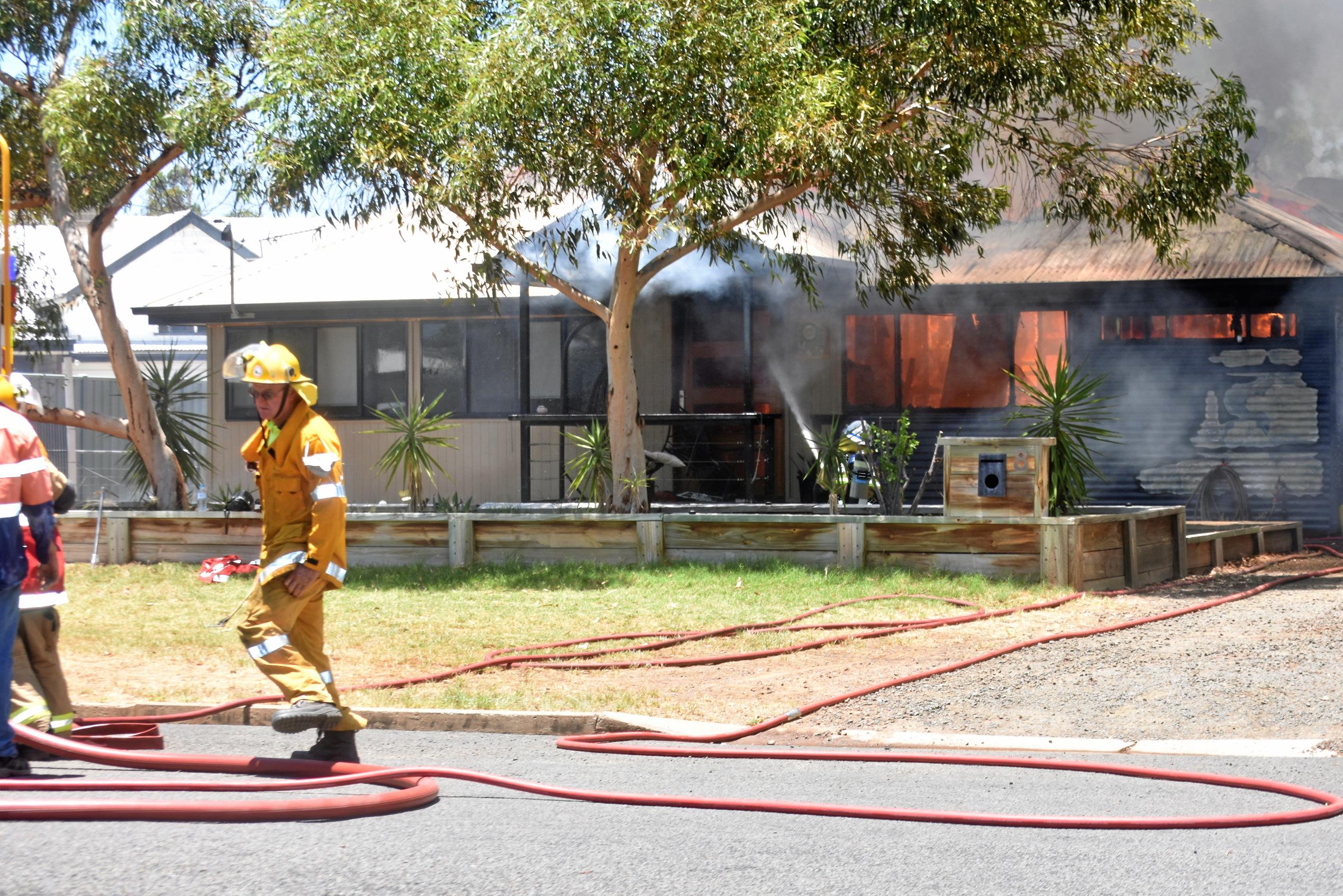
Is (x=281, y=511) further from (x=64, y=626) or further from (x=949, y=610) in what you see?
(x=949, y=610)

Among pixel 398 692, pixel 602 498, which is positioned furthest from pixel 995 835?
pixel 602 498

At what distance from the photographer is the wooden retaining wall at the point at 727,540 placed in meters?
10.9

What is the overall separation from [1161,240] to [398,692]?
9002 millimetres

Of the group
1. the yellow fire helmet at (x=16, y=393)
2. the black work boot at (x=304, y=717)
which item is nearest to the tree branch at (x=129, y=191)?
the yellow fire helmet at (x=16, y=393)

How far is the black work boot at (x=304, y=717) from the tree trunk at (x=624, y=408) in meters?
7.63

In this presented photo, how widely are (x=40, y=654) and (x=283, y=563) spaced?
3.97ft

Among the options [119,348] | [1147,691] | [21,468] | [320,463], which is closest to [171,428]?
[119,348]

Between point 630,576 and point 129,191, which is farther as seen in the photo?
point 129,191

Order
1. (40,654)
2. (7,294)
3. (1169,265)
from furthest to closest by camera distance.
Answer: (1169,265), (7,294), (40,654)

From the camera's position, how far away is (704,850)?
14.1 ft

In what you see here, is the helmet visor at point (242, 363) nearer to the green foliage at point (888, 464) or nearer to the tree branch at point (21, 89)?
the green foliage at point (888, 464)

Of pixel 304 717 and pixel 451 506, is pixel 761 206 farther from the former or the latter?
pixel 304 717

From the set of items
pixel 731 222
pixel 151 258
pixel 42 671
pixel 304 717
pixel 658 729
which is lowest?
pixel 658 729

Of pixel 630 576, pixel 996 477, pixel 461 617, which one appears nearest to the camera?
pixel 461 617
